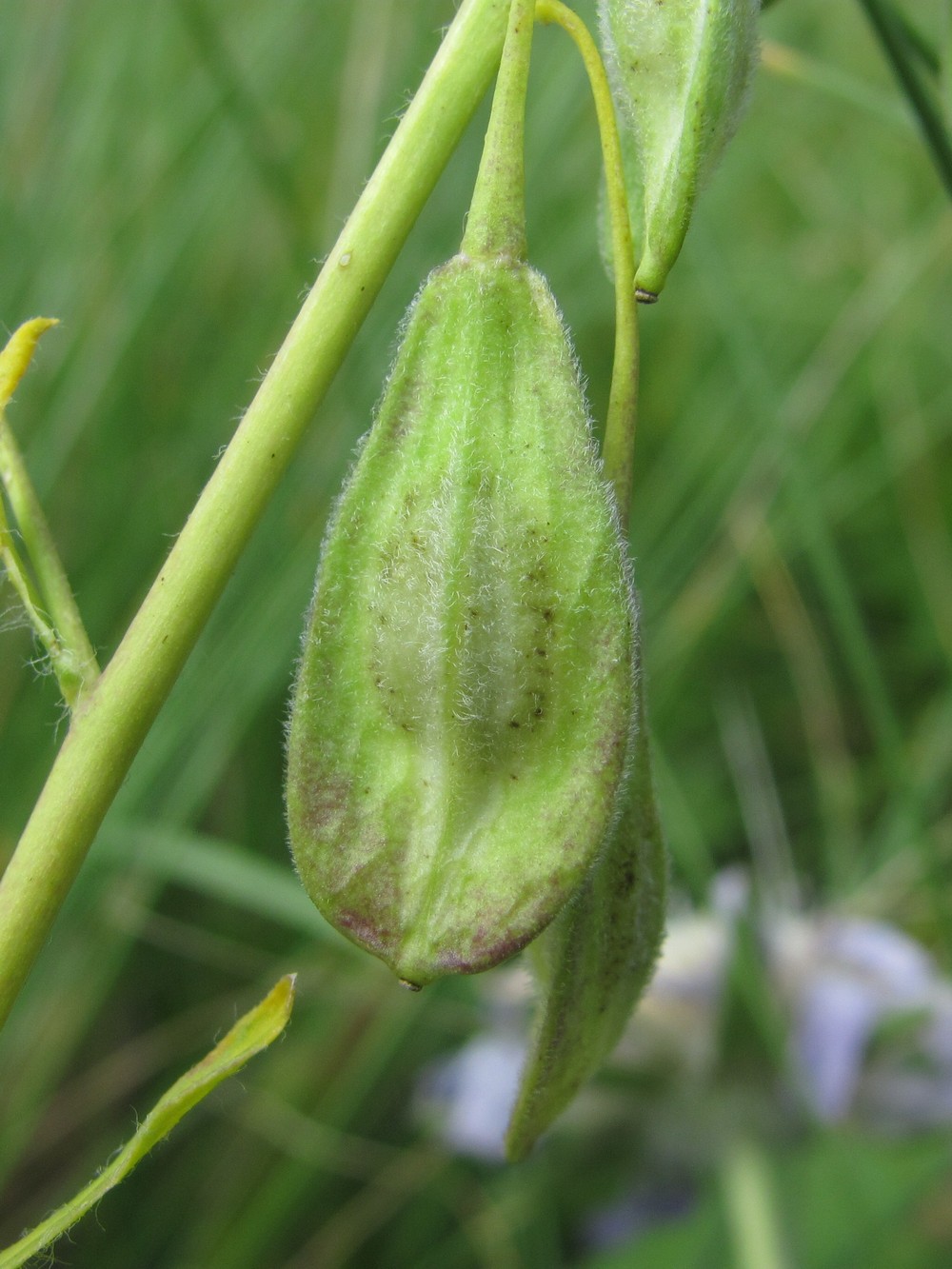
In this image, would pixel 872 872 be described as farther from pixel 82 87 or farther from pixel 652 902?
pixel 82 87

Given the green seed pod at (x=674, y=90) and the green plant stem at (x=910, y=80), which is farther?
the green plant stem at (x=910, y=80)

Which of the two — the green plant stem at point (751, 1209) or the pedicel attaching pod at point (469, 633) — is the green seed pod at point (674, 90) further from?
the green plant stem at point (751, 1209)

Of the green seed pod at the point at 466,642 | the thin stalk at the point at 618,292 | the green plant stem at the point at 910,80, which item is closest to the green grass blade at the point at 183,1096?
the green seed pod at the point at 466,642

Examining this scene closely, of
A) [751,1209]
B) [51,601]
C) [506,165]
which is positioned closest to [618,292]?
[506,165]

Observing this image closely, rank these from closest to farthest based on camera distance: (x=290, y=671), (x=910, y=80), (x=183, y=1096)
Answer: (x=183, y=1096)
(x=910, y=80)
(x=290, y=671)

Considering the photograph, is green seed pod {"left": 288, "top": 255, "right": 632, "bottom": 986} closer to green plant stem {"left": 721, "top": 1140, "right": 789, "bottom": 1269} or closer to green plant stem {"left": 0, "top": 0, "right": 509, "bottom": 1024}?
green plant stem {"left": 0, "top": 0, "right": 509, "bottom": 1024}

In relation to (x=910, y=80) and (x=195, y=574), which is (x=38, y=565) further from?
(x=910, y=80)
